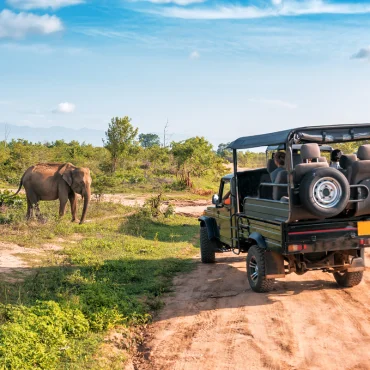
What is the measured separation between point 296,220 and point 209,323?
1.86m

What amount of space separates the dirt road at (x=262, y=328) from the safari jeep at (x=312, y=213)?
449 mm

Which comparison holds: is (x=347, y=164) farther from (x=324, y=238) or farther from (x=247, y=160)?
(x=247, y=160)

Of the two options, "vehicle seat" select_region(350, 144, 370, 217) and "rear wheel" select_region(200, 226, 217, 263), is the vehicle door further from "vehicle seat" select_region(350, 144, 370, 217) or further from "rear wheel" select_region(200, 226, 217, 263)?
"vehicle seat" select_region(350, 144, 370, 217)

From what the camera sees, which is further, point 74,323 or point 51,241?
point 51,241

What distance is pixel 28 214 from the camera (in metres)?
16.1

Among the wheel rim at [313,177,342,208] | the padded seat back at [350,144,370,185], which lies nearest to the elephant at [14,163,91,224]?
the padded seat back at [350,144,370,185]

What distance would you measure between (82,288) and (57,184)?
28.7 feet

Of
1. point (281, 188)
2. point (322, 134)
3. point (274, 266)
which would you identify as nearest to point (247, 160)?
point (281, 188)

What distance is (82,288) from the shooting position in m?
8.32

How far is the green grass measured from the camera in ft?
19.0

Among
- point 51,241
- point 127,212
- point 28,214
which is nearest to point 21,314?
point 51,241

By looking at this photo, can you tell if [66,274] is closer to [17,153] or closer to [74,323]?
[74,323]

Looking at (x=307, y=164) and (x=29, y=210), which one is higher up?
(x=307, y=164)

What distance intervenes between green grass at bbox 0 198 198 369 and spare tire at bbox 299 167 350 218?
9.28 feet
